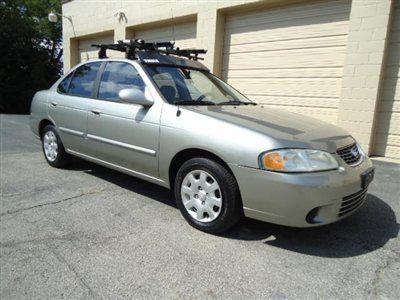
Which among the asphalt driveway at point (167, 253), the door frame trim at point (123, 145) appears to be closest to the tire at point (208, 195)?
the asphalt driveway at point (167, 253)

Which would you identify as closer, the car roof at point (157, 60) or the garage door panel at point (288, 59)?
the car roof at point (157, 60)

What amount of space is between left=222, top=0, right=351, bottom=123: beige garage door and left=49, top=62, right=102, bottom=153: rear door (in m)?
3.95

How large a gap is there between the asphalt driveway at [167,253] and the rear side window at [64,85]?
1.56 metres

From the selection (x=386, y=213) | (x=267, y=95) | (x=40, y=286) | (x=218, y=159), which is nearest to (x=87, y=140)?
(x=218, y=159)

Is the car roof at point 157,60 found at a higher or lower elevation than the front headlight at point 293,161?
higher

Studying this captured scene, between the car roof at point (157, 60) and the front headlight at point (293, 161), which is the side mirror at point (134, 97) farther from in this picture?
the front headlight at point (293, 161)

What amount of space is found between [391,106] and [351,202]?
11.9ft

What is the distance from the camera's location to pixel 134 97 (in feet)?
11.9

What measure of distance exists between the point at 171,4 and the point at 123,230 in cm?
720

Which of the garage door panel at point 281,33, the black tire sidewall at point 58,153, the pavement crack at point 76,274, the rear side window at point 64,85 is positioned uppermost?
the garage door panel at point 281,33

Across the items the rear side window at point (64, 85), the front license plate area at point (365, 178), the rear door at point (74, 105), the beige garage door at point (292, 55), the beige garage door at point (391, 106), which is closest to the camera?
the front license plate area at point (365, 178)

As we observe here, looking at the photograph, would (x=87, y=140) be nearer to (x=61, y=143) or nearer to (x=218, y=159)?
(x=61, y=143)

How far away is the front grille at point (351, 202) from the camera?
2977 millimetres

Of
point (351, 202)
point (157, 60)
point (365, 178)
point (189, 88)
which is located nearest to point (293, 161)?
point (351, 202)
